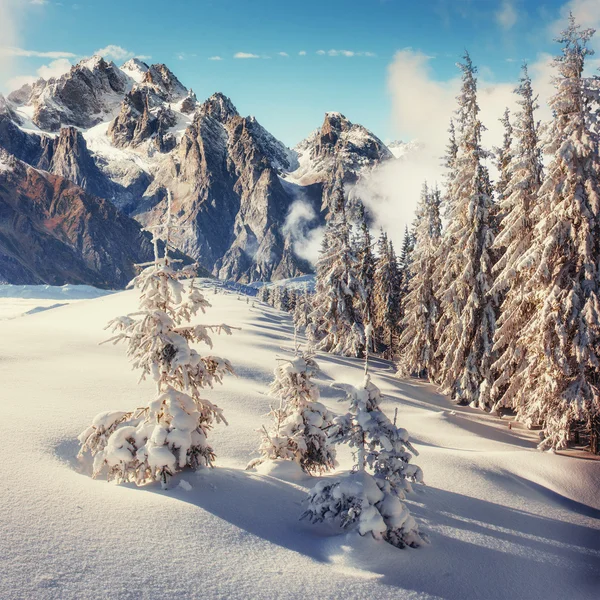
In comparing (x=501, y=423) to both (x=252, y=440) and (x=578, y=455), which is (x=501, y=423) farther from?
(x=252, y=440)

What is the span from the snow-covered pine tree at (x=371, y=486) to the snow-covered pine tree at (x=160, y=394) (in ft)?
7.84

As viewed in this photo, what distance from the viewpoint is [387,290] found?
4256 centimetres

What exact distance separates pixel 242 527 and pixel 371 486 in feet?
6.81

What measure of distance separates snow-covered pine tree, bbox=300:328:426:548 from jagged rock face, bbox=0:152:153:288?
148m

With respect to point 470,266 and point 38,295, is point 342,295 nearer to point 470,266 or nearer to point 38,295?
point 470,266

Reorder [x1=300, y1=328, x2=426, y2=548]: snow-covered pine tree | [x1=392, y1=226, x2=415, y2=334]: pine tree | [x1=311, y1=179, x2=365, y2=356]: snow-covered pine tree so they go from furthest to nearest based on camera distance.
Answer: [x1=392, y1=226, x2=415, y2=334]: pine tree
[x1=311, y1=179, x2=365, y2=356]: snow-covered pine tree
[x1=300, y1=328, x2=426, y2=548]: snow-covered pine tree

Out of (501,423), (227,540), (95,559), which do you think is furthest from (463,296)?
(95,559)

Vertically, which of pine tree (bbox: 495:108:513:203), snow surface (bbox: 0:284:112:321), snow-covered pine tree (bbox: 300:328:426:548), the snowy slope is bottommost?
snow surface (bbox: 0:284:112:321)

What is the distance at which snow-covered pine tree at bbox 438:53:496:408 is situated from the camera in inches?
907

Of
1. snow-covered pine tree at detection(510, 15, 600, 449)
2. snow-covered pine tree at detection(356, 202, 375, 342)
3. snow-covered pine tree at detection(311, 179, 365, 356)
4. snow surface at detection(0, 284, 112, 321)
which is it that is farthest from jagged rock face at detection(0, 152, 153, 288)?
snow-covered pine tree at detection(510, 15, 600, 449)

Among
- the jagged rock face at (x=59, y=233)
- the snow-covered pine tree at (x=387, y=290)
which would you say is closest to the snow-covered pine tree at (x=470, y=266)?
the snow-covered pine tree at (x=387, y=290)

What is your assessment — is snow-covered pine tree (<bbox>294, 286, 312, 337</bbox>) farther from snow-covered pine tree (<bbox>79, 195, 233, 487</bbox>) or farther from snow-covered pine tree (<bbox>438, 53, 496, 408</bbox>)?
snow-covered pine tree (<bbox>79, 195, 233, 487</bbox>)

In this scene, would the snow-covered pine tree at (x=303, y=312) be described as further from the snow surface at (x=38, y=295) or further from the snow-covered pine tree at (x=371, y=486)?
the snow surface at (x=38, y=295)

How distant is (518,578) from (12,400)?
11.3m
